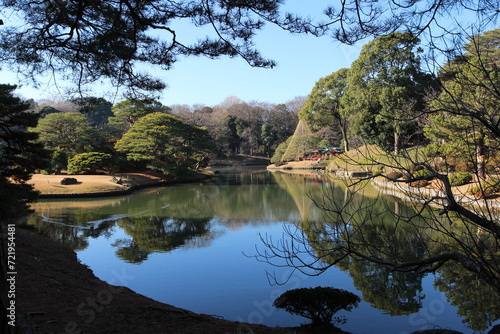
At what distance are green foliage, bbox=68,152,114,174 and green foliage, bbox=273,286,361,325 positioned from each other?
63.1 ft

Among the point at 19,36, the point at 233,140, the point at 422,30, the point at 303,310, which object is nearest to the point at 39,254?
the point at 19,36

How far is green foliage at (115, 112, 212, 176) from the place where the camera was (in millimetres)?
22375

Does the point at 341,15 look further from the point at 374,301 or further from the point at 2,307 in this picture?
the point at 374,301

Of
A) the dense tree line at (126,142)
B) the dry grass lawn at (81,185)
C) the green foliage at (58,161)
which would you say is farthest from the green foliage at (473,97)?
the green foliage at (58,161)

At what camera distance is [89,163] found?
69.0 ft

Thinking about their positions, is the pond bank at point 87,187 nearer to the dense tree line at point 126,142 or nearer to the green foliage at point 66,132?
the dense tree line at point 126,142

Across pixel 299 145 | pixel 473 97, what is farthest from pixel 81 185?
pixel 299 145

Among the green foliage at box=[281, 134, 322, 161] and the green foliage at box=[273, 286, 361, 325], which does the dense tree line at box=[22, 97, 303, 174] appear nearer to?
the green foliage at box=[281, 134, 322, 161]

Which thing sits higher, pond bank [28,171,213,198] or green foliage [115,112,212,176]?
green foliage [115,112,212,176]

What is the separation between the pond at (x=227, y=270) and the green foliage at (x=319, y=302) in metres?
0.32

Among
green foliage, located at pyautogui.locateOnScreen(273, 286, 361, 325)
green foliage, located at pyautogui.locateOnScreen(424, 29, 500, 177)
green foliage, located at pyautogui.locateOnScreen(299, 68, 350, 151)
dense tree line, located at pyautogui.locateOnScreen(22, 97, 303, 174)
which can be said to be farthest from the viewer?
green foliage, located at pyautogui.locateOnScreen(299, 68, 350, 151)

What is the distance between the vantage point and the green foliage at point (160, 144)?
2238cm

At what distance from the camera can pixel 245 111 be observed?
45.4 metres

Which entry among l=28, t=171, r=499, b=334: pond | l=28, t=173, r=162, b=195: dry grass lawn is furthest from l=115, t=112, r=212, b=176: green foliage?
l=28, t=171, r=499, b=334: pond
